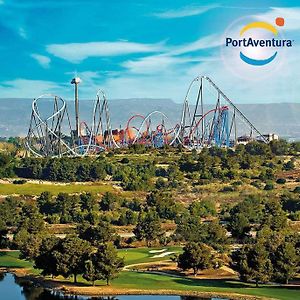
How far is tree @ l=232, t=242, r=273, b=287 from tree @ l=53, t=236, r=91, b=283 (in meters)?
7.18

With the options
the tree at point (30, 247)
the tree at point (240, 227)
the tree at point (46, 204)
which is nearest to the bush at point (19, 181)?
the tree at point (46, 204)

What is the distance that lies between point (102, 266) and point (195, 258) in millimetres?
4987

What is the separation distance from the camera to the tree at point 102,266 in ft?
96.2

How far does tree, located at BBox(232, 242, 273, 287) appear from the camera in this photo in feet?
96.1

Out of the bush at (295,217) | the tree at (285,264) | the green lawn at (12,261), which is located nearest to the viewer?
the tree at (285,264)

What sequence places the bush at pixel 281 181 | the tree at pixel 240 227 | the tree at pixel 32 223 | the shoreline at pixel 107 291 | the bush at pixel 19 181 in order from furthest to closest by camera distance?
the bush at pixel 19 181
the bush at pixel 281 181
the tree at pixel 32 223
the tree at pixel 240 227
the shoreline at pixel 107 291

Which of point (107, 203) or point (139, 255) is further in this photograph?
point (107, 203)

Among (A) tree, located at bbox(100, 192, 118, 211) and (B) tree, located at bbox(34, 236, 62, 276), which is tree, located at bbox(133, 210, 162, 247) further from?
(A) tree, located at bbox(100, 192, 118, 211)

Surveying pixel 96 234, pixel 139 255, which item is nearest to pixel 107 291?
pixel 139 255

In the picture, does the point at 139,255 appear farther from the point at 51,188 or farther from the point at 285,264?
the point at 51,188

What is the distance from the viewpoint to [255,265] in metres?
29.4

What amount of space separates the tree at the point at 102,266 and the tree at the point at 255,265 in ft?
18.8

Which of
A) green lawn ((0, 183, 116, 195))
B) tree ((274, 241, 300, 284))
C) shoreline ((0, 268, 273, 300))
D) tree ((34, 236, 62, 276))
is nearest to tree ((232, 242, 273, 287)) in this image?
tree ((274, 241, 300, 284))

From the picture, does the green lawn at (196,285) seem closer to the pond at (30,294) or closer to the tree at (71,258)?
the pond at (30,294)
